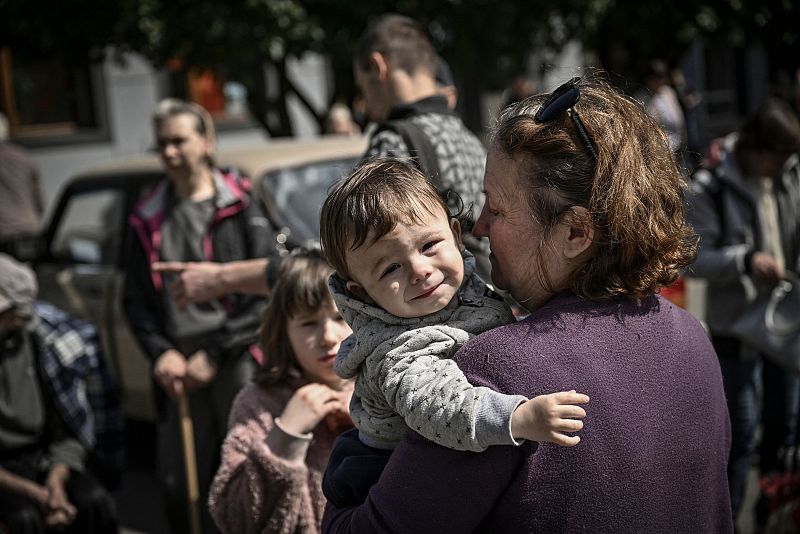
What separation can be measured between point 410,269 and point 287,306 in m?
0.94

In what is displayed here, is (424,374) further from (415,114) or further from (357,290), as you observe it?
(415,114)

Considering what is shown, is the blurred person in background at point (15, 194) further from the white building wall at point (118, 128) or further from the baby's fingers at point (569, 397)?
the baby's fingers at point (569, 397)

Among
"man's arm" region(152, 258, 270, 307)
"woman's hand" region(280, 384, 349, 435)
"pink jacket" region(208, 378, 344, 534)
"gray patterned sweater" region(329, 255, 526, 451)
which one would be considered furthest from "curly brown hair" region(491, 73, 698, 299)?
"man's arm" region(152, 258, 270, 307)

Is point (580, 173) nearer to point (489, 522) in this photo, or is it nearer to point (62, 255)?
point (489, 522)

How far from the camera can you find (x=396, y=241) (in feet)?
5.58

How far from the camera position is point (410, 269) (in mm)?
1687

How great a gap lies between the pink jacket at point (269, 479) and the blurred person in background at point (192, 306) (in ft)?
3.45

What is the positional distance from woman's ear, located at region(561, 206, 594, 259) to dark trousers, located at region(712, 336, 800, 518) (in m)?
2.63

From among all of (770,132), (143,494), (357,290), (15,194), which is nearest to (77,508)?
(143,494)

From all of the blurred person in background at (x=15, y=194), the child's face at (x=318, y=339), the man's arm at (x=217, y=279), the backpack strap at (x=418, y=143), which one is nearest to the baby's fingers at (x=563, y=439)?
the child's face at (x=318, y=339)

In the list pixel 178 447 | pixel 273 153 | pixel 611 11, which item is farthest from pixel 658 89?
pixel 178 447

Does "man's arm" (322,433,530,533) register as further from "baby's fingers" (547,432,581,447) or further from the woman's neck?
the woman's neck

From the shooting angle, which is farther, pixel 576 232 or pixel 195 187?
pixel 195 187

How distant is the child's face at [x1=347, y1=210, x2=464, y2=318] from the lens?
1686mm
